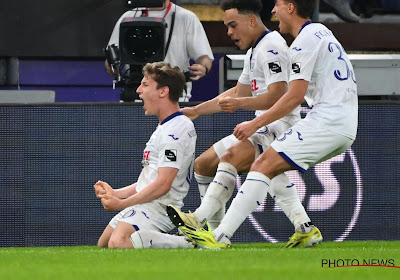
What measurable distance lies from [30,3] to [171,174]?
16.2 ft

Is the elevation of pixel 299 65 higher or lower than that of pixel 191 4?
higher

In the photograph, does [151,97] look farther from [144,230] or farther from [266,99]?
[144,230]

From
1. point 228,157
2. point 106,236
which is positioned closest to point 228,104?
point 228,157

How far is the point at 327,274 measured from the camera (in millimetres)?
4906

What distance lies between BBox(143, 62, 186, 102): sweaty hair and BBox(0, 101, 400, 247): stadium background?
4.72ft

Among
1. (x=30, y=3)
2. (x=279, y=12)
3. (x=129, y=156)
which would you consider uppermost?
(x=279, y=12)

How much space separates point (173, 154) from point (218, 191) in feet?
1.34

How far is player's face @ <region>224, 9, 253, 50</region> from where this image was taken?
7.50 metres

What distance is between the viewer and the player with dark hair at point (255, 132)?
7180mm

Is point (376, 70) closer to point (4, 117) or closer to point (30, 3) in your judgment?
point (4, 117)

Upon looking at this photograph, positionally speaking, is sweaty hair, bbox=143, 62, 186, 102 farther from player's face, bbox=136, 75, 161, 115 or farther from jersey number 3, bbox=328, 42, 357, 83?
jersey number 3, bbox=328, 42, 357, 83

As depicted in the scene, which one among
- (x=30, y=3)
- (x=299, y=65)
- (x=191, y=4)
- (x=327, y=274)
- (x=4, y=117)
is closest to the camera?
(x=327, y=274)

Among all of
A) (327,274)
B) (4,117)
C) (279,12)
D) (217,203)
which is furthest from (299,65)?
(4,117)

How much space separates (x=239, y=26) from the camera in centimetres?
753
